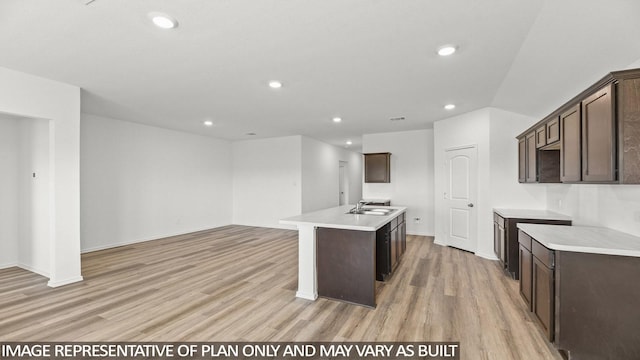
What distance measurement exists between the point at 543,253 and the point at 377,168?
4611 mm

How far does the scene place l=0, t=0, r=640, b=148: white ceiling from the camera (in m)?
1.92

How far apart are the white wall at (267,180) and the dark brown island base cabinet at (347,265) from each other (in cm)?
426

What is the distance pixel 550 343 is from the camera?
85.1 inches

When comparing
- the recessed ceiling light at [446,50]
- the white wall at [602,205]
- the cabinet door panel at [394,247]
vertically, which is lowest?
the cabinet door panel at [394,247]

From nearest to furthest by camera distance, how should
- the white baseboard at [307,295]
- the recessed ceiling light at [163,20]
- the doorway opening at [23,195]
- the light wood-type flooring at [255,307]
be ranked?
1. the recessed ceiling light at [163,20]
2. the light wood-type flooring at [255,307]
3. the white baseboard at [307,295]
4. the doorway opening at [23,195]

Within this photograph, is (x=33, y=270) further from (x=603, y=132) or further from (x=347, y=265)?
(x=603, y=132)

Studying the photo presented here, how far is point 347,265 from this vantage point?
2904mm

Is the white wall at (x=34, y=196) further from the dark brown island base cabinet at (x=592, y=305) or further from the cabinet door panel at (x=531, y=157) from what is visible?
the cabinet door panel at (x=531, y=157)

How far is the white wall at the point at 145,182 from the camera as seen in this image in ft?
16.6

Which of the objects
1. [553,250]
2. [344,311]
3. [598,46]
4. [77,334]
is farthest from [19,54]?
[598,46]

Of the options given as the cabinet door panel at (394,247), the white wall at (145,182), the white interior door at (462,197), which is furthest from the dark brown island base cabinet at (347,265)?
the white wall at (145,182)

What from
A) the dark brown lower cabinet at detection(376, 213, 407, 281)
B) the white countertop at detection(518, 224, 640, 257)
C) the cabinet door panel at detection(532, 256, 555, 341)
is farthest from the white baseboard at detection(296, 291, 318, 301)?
the white countertop at detection(518, 224, 640, 257)

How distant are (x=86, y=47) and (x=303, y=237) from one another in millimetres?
2884

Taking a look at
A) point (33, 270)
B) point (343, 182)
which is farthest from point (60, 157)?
point (343, 182)
